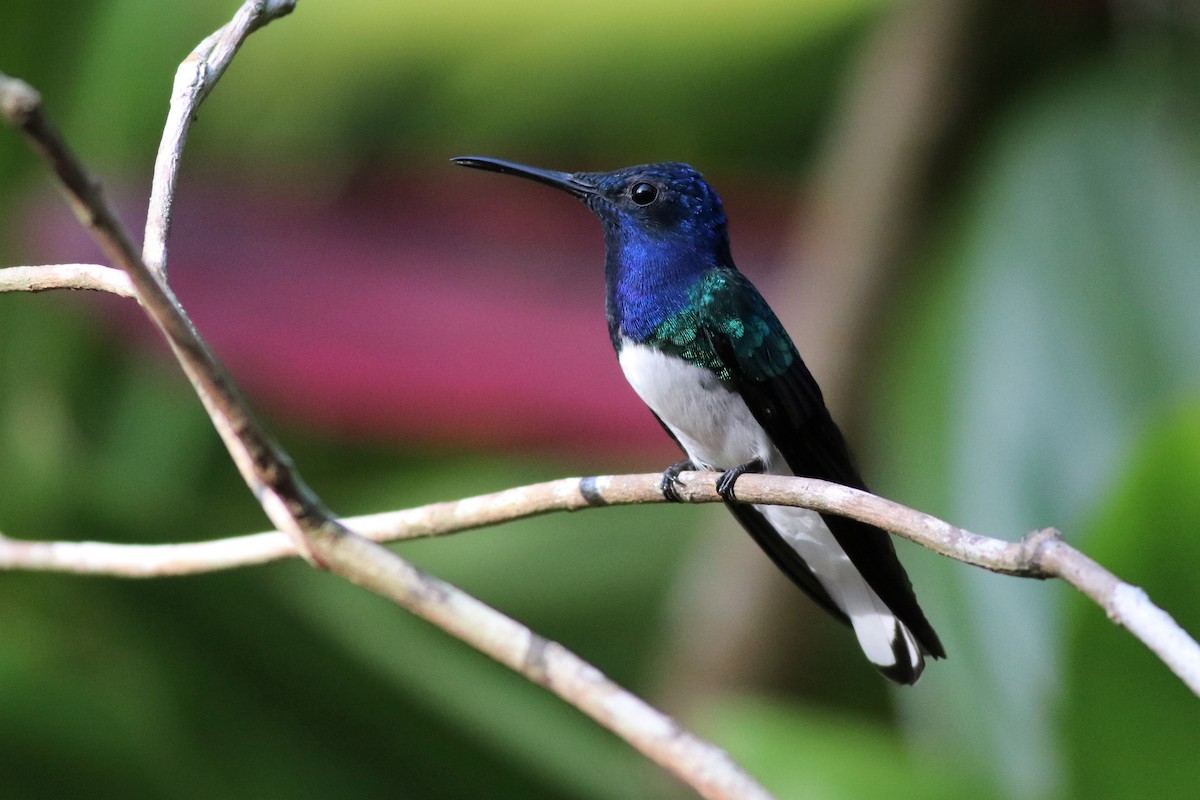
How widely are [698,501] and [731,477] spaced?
0.02 m

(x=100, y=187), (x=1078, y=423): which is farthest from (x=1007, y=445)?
(x=100, y=187)

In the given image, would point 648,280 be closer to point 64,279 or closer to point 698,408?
point 698,408

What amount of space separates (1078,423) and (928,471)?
0.62 ft

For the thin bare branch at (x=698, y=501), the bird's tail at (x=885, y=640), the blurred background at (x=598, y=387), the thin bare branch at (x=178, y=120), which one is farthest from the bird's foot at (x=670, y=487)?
the blurred background at (x=598, y=387)

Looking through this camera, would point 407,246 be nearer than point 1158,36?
No

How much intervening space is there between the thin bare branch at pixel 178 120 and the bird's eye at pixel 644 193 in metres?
0.23

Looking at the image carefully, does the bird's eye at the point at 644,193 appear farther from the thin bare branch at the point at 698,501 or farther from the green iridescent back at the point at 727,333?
the thin bare branch at the point at 698,501

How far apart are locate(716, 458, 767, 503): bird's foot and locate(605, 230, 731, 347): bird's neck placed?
92 millimetres

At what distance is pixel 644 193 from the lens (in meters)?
0.72

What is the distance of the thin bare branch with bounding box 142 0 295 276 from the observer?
0.51 meters

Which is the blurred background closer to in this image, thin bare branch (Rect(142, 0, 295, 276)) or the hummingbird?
the hummingbird

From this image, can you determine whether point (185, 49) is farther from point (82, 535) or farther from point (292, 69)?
point (82, 535)

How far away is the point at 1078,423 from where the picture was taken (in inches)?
60.6

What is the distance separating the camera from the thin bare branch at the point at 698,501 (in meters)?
0.39
